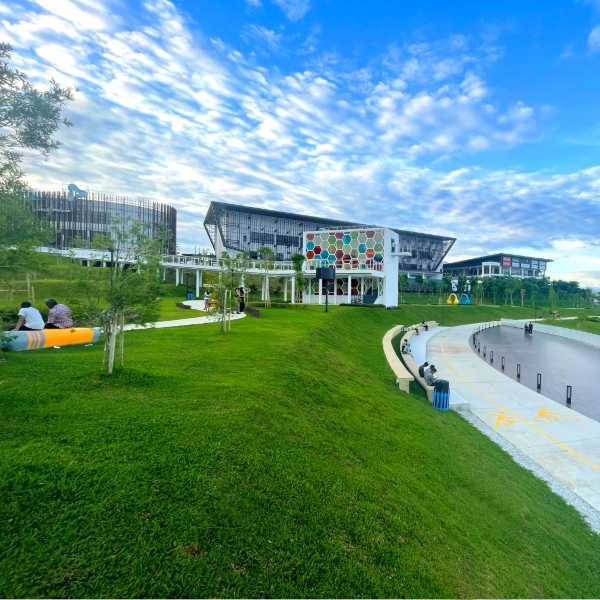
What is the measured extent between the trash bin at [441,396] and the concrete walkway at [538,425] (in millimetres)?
1246

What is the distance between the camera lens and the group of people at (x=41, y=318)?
10.9 m

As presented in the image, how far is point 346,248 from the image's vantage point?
1748 inches

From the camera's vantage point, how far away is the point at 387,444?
774 centimetres

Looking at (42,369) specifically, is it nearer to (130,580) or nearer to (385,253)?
(130,580)

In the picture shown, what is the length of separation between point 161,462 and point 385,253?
4038 centimetres

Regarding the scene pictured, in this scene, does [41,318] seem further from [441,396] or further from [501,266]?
[501,266]

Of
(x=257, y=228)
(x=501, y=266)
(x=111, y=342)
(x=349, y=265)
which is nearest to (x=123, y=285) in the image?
(x=111, y=342)

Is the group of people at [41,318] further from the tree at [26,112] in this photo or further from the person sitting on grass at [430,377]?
the person sitting on grass at [430,377]

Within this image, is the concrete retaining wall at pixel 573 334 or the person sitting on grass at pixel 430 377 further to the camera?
the concrete retaining wall at pixel 573 334

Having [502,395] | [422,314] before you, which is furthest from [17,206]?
[422,314]

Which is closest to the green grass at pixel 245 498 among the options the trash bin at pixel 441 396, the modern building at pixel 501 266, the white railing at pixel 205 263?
the trash bin at pixel 441 396

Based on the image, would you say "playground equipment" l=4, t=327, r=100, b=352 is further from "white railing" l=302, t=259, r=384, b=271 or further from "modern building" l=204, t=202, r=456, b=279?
"modern building" l=204, t=202, r=456, b=279

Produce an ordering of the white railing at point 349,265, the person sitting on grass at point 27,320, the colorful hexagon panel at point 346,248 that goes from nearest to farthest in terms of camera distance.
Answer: the person sitting on grass at point 27,320, the white railing at point 349,265, the colorful hexagon panel at point 346,248

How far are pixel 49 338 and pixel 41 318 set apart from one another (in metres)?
0.79
